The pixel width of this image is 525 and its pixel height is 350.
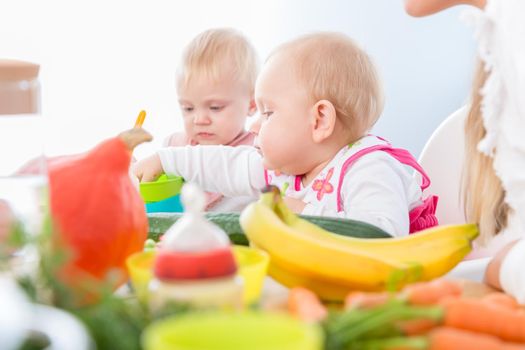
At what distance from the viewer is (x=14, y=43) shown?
82.4 inches

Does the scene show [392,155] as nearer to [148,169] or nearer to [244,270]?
[148,169]

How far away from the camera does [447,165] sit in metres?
1.44

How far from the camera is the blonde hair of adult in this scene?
1.00 metres

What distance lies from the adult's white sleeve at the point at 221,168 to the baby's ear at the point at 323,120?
222mm

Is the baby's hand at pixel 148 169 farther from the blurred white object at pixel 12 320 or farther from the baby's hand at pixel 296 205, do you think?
the blurred white object at pixel 12 320

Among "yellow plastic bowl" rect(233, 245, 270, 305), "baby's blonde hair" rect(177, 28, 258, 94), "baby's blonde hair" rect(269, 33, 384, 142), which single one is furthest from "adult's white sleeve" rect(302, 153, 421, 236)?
"baby's blonde hair" rect(177, 28, 258, 94)

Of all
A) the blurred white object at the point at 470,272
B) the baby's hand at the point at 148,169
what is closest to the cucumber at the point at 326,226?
the blurred white object at the point at 470,272

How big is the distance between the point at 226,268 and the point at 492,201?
0.55 m

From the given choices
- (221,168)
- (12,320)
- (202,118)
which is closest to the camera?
(12,320)

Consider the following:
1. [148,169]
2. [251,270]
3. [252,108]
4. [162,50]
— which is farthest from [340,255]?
[162,50]

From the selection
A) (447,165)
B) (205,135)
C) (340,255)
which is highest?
(340,255)

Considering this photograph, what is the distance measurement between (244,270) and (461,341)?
20 cm

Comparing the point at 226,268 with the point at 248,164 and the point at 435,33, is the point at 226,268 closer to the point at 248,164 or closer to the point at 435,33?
the point at 248,164

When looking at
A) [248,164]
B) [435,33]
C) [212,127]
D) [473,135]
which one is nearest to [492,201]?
[473,135]
